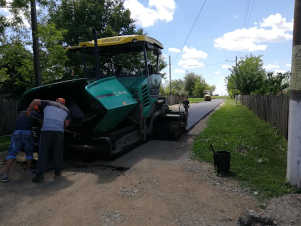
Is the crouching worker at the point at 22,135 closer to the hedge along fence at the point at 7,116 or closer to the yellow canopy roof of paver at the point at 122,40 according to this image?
the yellow canopy roof of paver at the point at 122,40

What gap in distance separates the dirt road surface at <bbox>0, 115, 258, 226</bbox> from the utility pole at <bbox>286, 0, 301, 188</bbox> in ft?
3.33

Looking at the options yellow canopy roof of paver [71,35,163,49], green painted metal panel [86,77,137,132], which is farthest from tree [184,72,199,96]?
green painted metal panel [86,77,137,132]

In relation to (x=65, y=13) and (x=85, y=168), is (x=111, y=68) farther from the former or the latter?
(x=65, y=13)

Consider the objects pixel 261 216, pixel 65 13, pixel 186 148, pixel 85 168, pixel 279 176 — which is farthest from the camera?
pixel 65 13

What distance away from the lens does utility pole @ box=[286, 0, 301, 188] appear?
4.14 meters

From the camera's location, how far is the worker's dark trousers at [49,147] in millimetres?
4816

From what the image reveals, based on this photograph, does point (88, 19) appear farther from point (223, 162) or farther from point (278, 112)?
point (223, 162)

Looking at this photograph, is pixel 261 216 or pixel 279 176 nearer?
A: pixel 261 216

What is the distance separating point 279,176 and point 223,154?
1141mm

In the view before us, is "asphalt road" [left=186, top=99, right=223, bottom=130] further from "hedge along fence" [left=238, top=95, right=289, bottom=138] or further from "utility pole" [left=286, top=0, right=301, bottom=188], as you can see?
"utility pole" [left=286, top=0, right=301, bottom=188]

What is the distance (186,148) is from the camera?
7.37 m

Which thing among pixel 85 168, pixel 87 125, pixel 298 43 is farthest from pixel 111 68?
pixel 298 43

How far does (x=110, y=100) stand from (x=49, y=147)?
165 cm

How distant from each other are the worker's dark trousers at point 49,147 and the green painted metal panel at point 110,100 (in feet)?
3.06
